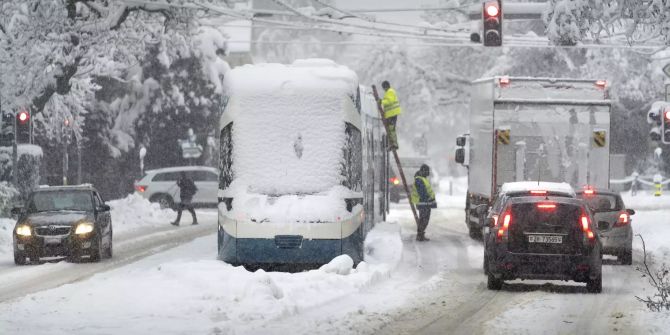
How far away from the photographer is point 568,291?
64.0ft

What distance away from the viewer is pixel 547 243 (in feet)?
62.3

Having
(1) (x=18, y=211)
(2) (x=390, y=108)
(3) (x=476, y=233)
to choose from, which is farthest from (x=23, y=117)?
(3) (x=476, y=233)

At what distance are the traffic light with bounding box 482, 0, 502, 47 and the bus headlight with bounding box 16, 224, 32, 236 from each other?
979 cm

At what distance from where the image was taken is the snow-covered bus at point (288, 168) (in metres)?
21.2

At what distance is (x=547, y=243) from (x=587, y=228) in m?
0.60

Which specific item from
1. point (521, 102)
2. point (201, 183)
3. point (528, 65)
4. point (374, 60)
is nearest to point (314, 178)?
point (521, 102)

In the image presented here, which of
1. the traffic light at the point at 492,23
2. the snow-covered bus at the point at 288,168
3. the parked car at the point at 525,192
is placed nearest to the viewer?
the parked car at the point at 525,192

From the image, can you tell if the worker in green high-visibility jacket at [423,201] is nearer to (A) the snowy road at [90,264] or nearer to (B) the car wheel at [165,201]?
(A) the snowy road at [90,264]

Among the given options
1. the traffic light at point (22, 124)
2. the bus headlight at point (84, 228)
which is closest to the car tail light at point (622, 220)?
the bus headlight at point (84, 228)

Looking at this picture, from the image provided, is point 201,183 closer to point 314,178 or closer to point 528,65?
point 528,65

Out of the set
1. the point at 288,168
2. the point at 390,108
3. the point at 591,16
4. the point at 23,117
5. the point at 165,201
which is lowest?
the point at 165,201

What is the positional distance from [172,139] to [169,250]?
3246 cm

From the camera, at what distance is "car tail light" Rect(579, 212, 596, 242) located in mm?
18984

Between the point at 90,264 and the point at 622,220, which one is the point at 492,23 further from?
the point at 90,264
